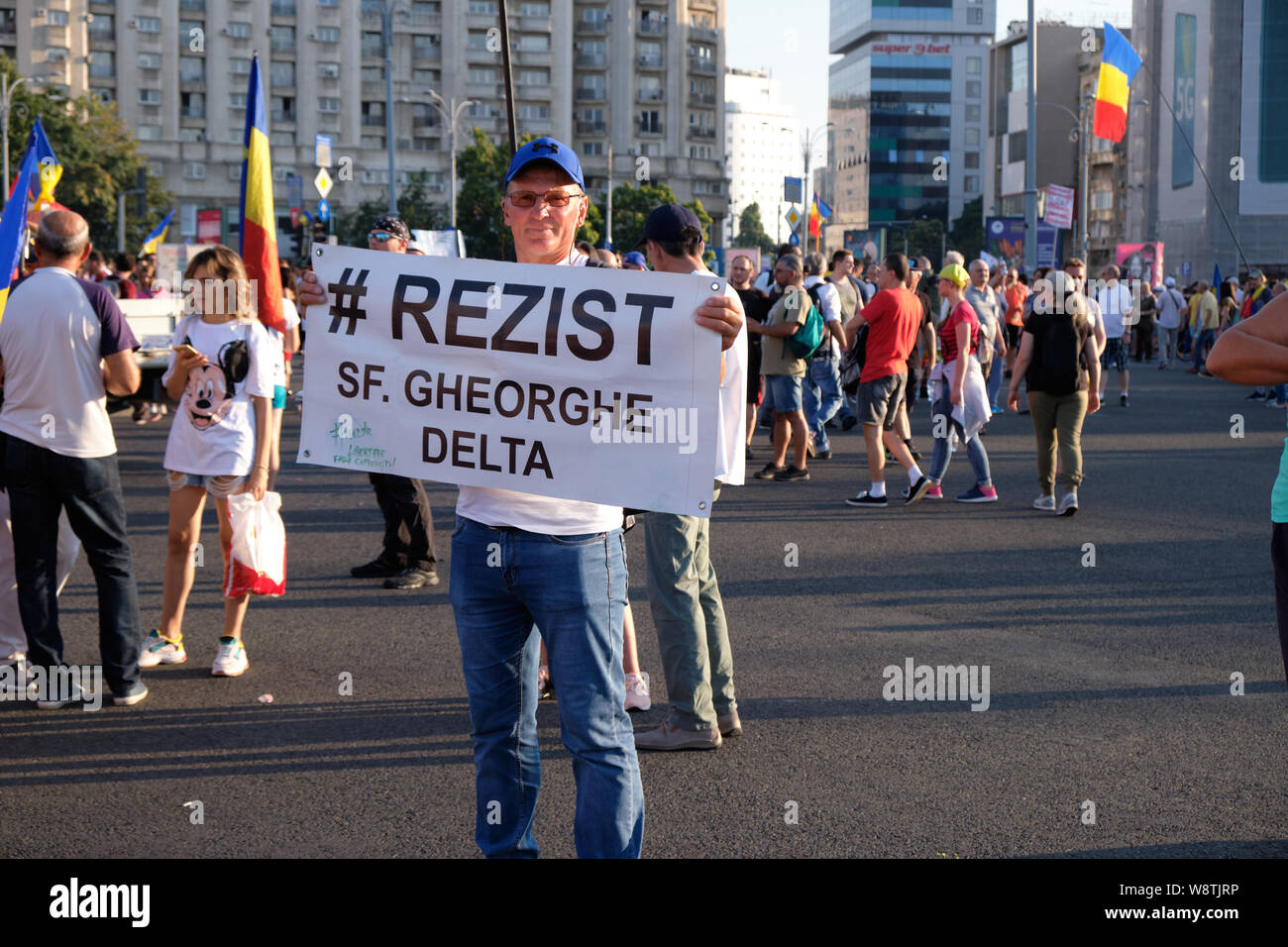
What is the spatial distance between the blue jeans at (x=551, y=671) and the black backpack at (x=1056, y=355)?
28.4 ft

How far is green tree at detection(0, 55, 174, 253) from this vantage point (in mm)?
65812

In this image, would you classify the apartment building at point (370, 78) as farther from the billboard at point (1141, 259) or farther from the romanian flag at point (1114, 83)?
the romanian flag at point (1114, 83)

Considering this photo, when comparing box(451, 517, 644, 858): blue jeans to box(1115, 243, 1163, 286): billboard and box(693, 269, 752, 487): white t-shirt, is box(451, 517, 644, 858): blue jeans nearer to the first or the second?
box(693, 269, 752, 487): white t-shirt

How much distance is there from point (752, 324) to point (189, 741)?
26.9 ft

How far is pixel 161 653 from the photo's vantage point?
6.99 m

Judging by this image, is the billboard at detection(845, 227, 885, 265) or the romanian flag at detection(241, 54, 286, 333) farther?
the billboard at detection(845, 227, 885, 265)

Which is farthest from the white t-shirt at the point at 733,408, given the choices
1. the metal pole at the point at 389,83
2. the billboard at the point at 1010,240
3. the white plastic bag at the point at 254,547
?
the metal pole at the point at 389,83

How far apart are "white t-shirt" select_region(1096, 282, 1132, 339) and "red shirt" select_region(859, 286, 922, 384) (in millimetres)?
12666

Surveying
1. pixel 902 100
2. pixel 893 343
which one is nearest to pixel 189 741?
pixel 893 343

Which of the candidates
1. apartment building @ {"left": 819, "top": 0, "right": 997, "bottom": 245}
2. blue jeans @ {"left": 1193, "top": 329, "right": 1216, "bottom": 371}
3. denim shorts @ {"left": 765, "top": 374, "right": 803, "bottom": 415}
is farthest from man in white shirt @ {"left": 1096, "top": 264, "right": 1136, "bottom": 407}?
apartment building @ {"left": 819, "top": 0, "right": 997, "bottom": 245}

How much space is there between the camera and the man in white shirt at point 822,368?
14.9 m

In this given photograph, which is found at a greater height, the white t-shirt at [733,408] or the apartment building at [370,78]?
the apartment building at [370,78]
